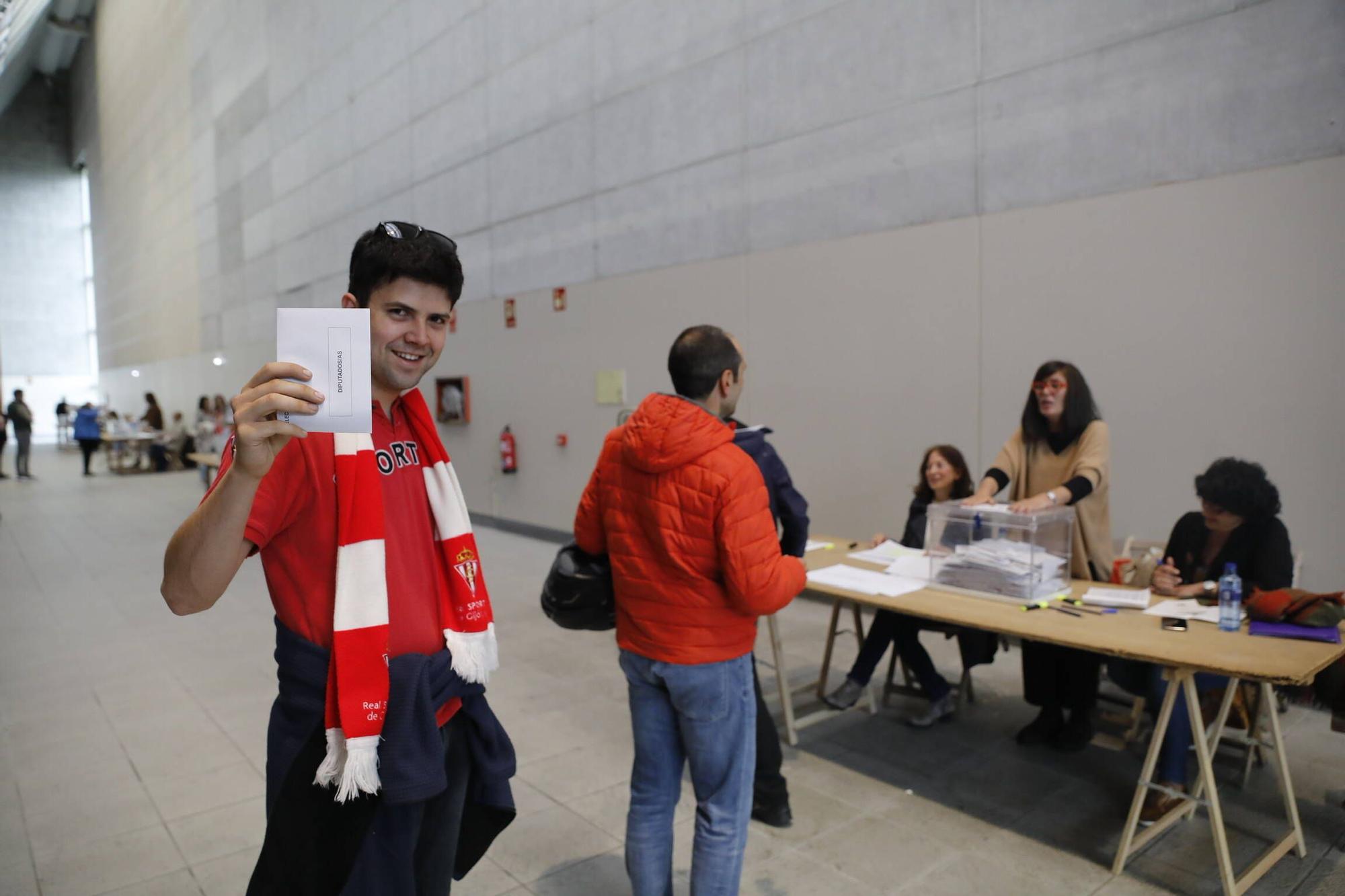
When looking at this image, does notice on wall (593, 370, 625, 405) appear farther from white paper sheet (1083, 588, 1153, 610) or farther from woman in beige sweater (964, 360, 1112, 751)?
white paper sheet (1083, 588, 1153, 610)

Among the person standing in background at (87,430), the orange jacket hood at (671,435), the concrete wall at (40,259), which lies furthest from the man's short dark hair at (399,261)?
the concrete wall at (40,259)

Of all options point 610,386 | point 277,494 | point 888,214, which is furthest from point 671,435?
point 610,386

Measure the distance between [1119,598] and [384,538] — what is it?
284cm

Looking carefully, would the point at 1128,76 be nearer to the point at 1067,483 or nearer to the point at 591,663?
the point at 1067,483

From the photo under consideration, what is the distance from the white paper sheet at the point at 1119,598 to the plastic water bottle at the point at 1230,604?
0.28 meters

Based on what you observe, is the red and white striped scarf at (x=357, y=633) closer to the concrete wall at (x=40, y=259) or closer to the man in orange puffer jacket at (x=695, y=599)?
the man in orange puffer jacket at (x=695, y=599)

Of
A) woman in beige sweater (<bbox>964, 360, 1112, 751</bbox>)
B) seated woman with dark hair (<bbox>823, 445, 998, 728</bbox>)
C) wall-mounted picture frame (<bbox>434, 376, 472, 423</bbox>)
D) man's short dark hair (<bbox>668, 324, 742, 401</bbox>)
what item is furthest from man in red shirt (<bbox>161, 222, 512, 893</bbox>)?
wall-mounted picture frame (<bbox>434, 376, 472, 423</bbox>)

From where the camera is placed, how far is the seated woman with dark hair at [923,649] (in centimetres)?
387

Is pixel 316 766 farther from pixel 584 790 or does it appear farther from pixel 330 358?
pixel 584 790

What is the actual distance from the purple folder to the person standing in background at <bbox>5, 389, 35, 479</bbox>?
17.7 meters

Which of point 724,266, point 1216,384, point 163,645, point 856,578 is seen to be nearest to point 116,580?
point 163,645

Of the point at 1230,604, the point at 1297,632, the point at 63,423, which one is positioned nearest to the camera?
the point at 1297,632

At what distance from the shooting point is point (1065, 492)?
11.2 feet

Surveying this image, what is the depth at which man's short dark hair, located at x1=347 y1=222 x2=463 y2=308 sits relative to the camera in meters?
1.26
